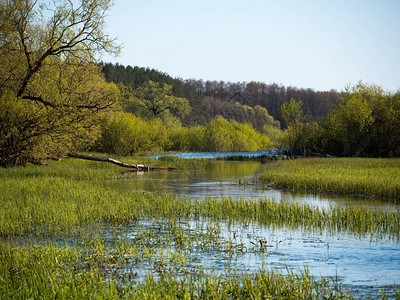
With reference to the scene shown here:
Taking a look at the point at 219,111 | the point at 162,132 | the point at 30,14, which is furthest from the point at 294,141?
the point at 219,111

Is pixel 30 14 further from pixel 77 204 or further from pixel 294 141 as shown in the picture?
pixel 294 141

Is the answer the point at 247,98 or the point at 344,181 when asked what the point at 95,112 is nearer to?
the point at 344,181

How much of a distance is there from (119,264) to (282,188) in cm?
1555

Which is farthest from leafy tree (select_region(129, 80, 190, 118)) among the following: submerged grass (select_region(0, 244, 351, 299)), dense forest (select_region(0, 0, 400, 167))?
submerged grass (select_region(0, 244, 351, 299))

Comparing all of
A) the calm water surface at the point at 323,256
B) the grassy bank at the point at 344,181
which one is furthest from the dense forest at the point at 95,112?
the calm water surface at the point at 323,256

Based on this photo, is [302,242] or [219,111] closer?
[302,242]

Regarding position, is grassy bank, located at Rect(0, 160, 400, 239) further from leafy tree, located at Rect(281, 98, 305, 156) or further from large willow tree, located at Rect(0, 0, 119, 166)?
leafy tree, located at Rect(281, 98, 305, 156)

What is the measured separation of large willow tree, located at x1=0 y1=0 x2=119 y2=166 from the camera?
23.0 m

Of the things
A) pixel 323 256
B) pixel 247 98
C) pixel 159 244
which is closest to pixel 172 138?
pixel 159 244

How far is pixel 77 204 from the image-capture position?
16.1 metres

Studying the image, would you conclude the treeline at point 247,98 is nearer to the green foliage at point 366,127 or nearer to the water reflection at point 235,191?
the green foliage at point 366,127

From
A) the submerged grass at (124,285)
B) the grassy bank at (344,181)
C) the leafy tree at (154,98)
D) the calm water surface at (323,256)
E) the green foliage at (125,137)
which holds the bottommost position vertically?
the calm water surface at (323,256)

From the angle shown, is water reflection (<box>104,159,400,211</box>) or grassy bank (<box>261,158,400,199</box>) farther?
grassy bank (<box>261,158,400,199</box>)

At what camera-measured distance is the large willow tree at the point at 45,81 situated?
2295 centimetres
